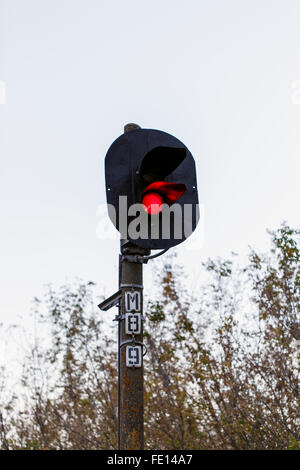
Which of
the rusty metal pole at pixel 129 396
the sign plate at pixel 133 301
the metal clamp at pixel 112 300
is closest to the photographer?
the rusty metal pole at pixel 129 396

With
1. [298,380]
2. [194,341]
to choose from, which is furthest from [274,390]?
[194,341]

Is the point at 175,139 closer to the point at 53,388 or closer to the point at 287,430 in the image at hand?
the point at 287,430

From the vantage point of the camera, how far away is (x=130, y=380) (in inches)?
108

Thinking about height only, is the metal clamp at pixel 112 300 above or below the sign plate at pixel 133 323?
above

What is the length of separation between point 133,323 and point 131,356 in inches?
6.9

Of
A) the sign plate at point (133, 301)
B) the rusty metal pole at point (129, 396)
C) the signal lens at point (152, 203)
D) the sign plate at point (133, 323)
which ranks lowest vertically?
the rusty metal pole at point (129, 396)

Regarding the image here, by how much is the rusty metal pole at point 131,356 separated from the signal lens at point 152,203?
253mm

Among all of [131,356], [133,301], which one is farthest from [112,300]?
[131,356]

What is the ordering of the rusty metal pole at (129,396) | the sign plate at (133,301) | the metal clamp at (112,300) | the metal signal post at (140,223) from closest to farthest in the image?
the rusty metal pole at (129,396), the metal signal post at (140,223), the sign plate at (133,301), the metal clamp at (112,300)

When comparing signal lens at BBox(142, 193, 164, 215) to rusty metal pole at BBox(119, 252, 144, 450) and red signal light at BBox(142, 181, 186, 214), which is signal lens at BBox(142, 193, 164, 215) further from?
rusty metal pole at BBox(119, 252, 144, 450)

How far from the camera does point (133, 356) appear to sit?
278 cm

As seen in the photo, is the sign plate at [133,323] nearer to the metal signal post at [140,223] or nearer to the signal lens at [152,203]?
the metal signal post at [140,223]

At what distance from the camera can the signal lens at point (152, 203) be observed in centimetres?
280

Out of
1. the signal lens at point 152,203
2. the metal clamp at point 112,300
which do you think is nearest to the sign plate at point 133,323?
the metal clamp at point 112,300
